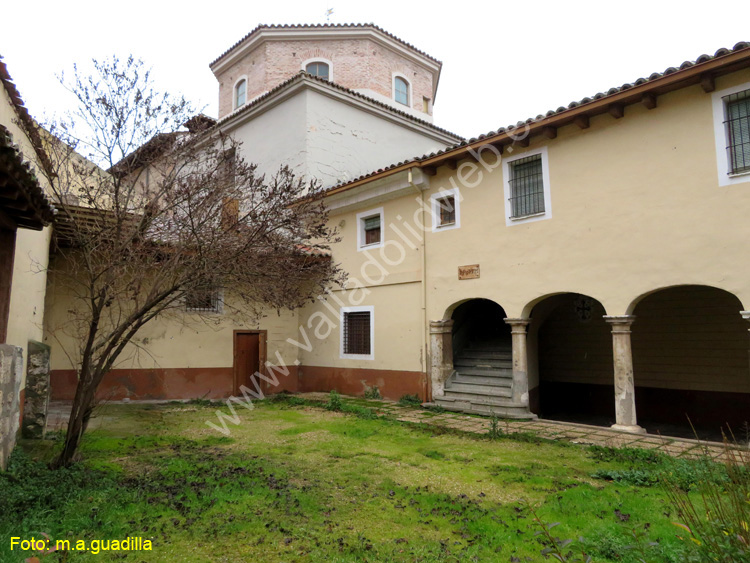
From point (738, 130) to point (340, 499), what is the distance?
8.02 m

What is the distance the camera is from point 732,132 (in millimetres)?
7777

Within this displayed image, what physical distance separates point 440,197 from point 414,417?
514 centimetres

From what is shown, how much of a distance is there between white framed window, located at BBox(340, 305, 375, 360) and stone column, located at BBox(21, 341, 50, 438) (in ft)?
24.1

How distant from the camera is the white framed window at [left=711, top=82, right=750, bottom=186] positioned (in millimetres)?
7637

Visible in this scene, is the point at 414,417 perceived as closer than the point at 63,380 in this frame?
Yes

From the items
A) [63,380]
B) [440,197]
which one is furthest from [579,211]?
[63,380]

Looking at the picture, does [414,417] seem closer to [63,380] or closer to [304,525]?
[304,525]

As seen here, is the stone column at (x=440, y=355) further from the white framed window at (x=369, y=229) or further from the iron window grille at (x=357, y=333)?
the white framed window at (x=369, y=229)

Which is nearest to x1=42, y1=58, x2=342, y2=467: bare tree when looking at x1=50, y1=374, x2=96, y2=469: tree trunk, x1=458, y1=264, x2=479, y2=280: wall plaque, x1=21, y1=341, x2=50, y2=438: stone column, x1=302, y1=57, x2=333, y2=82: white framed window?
x1=50, y1=374, x2=96, y2=469: tree trunk

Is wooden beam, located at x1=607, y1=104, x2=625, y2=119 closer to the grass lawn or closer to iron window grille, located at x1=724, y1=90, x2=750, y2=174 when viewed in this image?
iron window grille, located at x1=724, y1=90, x2=750, y2=174

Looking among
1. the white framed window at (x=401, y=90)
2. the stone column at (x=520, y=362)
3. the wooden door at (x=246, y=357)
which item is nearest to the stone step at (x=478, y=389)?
the stone column at (x=520, y=362)

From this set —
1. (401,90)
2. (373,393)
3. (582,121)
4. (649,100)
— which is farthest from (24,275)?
(401,90)

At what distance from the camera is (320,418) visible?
1040 centimetres

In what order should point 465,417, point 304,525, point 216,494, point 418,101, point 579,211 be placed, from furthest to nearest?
point 418,101 → point 465,417 → point 579,211 → point 216,494 → point 304,525
